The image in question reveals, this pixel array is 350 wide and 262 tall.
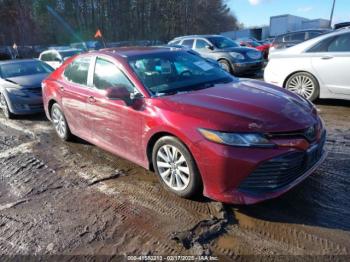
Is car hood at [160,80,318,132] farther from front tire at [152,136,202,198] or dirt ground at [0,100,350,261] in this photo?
dirt ground at [0,100,350,261]

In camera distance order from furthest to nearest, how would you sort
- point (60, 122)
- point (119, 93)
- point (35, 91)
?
point (35, 91) < point (60, 122) < point (119, 93)

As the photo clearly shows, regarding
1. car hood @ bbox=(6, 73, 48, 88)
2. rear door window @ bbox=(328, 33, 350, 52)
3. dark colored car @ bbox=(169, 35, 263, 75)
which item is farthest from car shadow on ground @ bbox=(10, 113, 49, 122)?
rear door window @ bbox=(328, 33, 350, 52)

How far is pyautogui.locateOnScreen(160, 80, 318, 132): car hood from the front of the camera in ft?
9.28

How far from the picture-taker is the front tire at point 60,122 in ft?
17.4

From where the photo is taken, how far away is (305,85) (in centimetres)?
645

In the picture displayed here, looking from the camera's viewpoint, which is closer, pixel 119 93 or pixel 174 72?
pixel 119 93

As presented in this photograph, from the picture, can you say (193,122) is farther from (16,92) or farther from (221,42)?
(221,42)

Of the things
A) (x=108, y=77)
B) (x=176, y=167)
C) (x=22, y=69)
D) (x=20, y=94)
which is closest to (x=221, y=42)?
(x=22, y=69)

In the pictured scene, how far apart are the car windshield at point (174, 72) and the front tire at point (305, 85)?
2774 mm

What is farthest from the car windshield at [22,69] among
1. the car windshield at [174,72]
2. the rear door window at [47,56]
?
the rear door window at [47,56]

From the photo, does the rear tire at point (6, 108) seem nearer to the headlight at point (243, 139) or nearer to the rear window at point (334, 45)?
the headlight at point (243, 139)

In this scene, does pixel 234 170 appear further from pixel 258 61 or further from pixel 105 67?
pixel 258 61

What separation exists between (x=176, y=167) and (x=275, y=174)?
101cm

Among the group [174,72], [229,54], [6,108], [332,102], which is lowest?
[6,108]
